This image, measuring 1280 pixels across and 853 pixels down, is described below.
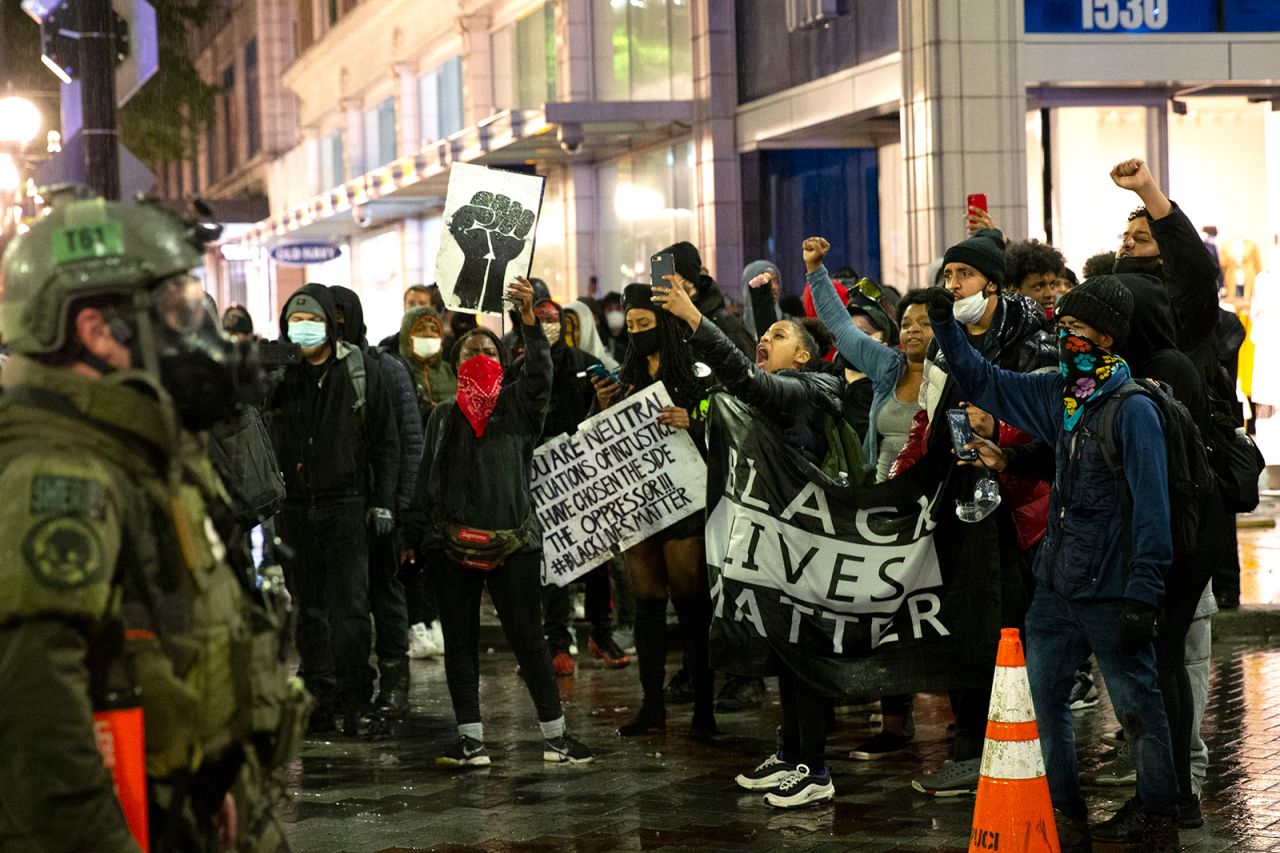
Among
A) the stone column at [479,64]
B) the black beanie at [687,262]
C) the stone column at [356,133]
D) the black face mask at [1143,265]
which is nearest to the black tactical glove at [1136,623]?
the black face mask at [1143,265]

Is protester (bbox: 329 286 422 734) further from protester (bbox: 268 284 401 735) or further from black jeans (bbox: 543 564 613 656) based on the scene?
black jeans (bbox: 543 564 613 656)

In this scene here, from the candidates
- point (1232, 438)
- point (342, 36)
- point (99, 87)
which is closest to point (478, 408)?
A: point (1232, 438)

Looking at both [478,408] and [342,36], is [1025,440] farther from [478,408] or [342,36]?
[342,36]

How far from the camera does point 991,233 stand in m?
7.57

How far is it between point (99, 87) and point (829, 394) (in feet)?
17.6

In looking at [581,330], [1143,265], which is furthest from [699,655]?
[581,330]

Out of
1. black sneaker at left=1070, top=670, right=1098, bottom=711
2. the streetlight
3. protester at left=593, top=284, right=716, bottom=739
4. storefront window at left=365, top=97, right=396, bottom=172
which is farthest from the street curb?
storefront window at left=365, top=97, right=396, bottom=172

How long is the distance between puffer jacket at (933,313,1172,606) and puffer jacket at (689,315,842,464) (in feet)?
3.49

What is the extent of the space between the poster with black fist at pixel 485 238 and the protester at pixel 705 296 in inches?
37.6

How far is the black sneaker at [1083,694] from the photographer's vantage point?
9211 mm

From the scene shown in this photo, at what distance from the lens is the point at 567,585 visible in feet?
36.7

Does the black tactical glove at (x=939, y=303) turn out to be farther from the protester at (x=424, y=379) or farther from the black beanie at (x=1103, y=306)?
the protester at (x=424, y=379)

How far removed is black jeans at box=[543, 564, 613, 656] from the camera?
36.5 feet

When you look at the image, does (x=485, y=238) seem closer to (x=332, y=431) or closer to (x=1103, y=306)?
(x=332, y=431)
